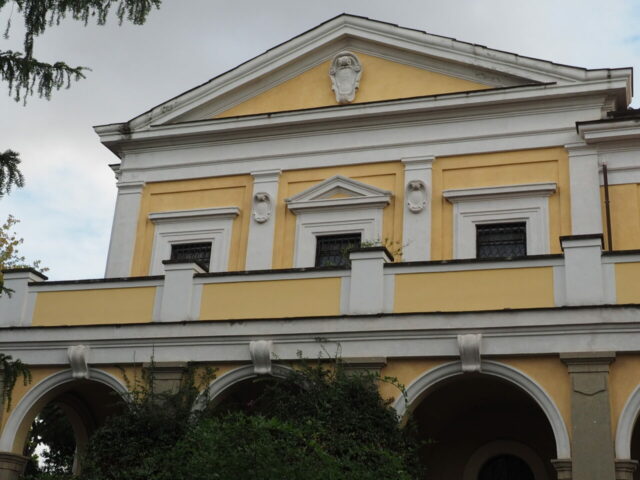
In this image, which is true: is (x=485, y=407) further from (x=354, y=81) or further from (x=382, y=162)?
(x=354, y=81)

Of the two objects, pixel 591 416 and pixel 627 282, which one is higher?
pixel 627 282

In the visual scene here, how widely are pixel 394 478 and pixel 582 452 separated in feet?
8.67

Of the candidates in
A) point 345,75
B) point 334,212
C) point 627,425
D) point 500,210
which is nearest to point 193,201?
point 334,212

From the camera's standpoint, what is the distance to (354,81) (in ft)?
71.5

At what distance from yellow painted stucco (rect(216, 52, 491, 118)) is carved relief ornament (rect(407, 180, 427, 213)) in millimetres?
2119

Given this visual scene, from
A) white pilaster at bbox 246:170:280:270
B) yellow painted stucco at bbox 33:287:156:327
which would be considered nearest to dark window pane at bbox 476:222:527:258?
white pilaster at bbox 246:170:280:270

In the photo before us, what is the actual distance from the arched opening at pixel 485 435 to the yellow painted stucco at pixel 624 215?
11.1 feet

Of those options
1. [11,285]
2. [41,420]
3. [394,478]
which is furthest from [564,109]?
[41,420]

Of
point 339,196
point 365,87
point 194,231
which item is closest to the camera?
point 339,196

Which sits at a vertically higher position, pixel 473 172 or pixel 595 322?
pixel 473 172

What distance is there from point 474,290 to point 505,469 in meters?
4.09

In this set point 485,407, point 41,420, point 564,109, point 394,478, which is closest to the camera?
point 394,478

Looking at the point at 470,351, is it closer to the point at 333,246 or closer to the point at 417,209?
the point at 417,209

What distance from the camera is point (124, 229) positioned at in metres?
22.0
